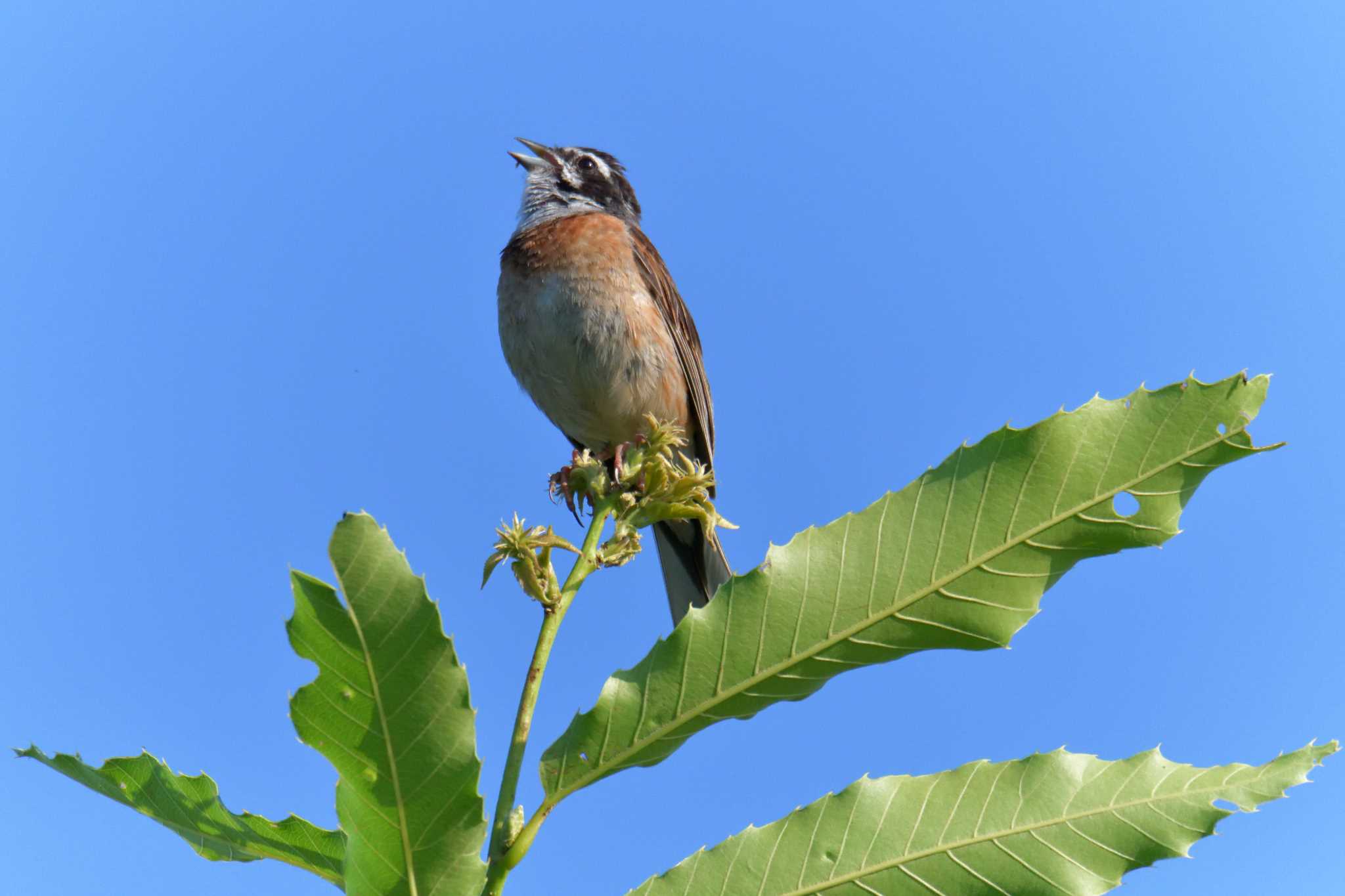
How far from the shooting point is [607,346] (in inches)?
259

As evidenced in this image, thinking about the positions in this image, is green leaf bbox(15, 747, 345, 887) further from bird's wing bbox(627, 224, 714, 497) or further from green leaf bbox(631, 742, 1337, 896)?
bird's wing bbox(627, 224, 714, 497)

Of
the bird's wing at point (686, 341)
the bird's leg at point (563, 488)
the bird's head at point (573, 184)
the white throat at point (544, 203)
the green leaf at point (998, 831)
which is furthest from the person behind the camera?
the bird's head at point (573, 184)

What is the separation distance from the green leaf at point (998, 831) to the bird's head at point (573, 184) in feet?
21.7

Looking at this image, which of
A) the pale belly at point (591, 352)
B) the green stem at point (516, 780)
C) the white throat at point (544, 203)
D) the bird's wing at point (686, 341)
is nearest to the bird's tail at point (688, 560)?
the pale belly at point (591, 352)

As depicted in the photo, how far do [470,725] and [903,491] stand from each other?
2.69ft

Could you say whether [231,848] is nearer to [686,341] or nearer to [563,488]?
[563,488]

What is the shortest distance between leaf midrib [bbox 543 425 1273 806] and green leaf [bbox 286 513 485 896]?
24 cm

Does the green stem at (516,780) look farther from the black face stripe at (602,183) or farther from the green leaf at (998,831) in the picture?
the black face stripe at (602,183)

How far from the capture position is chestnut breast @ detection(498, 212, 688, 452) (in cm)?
658

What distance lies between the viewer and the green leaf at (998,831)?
176 centimetres

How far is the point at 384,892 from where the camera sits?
1639mm

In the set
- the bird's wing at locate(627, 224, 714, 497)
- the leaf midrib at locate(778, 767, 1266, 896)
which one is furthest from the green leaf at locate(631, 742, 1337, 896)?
the bird's wing at locate(627, 224, 714, 497)

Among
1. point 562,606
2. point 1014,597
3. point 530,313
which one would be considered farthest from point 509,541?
point 530,313

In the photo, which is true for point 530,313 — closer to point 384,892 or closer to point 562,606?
point 562,606
